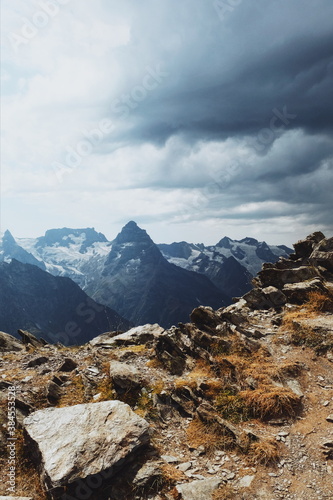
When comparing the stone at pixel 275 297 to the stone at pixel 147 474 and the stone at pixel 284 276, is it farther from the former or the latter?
the stone at pixel 147 474

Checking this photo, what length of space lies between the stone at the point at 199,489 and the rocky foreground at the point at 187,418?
0.11 ft

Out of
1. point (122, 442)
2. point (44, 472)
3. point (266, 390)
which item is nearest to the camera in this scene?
point (44, 472)

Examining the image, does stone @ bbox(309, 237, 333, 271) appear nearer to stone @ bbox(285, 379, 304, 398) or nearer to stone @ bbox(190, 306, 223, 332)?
stone @ bbox(190, 306, 223, 332)

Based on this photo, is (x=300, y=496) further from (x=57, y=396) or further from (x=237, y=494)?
(x=57, y=396)

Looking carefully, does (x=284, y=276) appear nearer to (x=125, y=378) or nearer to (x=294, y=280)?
(x=294, y=280)

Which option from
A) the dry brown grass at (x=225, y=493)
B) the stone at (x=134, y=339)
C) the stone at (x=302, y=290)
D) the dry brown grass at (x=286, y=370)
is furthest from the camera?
the stone at (x=134, y=339)

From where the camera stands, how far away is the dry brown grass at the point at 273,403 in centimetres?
1276

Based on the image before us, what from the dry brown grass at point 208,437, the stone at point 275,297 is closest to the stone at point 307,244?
the stone at point 275,297

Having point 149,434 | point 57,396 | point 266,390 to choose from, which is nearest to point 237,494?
point 149,434

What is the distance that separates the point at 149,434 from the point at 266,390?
6.33 metres

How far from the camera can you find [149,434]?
11367 millimetres

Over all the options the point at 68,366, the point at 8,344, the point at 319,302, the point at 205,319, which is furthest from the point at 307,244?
the point at 8,344

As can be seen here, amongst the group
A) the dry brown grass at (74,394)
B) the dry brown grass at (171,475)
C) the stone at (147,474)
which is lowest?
the dry brown grass at (171,475)

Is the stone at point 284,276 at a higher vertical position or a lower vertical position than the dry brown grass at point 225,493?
higher
